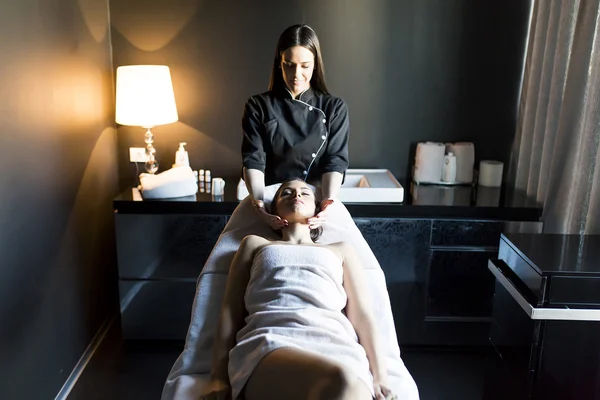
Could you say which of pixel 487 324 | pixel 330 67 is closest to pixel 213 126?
pixel 330 67

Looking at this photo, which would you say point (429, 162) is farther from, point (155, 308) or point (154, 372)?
point (154, 372)

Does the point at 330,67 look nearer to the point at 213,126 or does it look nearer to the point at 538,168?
the point at 213,126

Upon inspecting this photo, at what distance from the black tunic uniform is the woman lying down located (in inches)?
9.5

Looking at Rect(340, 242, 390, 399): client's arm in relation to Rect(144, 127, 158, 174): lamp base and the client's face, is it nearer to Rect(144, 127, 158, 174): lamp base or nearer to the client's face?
the client's face

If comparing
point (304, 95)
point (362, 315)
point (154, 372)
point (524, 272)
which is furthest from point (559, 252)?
point (154, 372)

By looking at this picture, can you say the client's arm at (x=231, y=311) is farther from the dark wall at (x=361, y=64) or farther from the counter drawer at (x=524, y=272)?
the dark wall at (x=361, y=64)

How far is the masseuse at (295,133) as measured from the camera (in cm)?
191

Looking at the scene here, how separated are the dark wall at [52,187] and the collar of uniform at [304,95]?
2.92ft

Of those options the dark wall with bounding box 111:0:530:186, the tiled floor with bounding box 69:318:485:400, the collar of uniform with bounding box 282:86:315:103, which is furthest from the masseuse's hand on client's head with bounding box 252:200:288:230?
the dark wall with bounding box 111:0:530:186

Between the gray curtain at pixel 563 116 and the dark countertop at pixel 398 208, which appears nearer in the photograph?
the gray curtain at pixel 563 116

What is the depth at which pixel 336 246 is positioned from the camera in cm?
168

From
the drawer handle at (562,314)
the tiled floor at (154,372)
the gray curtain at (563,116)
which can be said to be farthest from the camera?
the tiled floor at (154,372)

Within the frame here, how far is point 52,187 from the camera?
6.73ft

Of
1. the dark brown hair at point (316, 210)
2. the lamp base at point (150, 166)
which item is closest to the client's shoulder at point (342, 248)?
the dark brown hair at point (316, 210)
